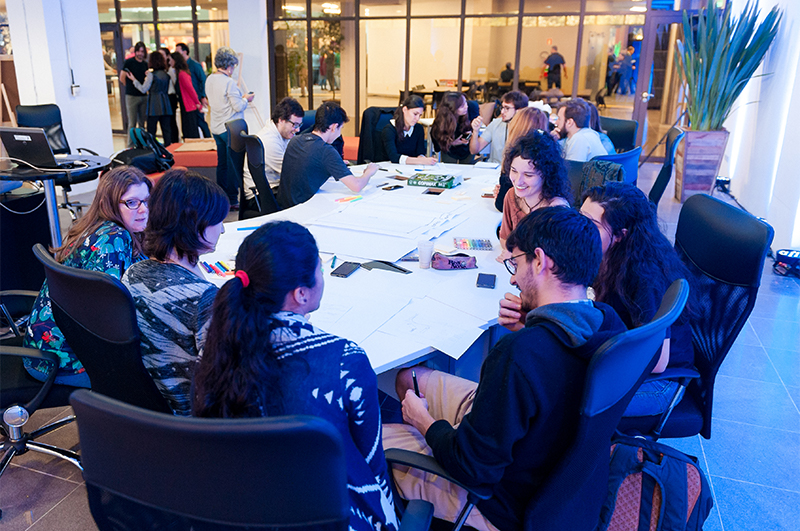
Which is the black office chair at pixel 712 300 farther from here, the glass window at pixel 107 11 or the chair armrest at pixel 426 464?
the glass window at pixel 107 11

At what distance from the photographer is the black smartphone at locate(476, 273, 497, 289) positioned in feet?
7.73

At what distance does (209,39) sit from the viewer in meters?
10.9

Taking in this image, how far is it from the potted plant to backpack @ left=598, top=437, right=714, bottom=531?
5782 mm

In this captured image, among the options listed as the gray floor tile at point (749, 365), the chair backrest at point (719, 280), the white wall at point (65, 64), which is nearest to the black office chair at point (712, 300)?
the chair backrest at point (719, 280)

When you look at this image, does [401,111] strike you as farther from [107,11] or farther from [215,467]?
[107,11]

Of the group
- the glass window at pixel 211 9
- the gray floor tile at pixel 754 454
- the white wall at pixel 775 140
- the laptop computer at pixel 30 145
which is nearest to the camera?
the gray floor tile at pixel 754 454

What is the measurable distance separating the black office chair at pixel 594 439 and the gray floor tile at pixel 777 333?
8.22 feet

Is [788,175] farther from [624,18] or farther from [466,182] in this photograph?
[624,18]

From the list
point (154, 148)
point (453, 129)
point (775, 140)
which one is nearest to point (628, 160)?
point (453, 129)

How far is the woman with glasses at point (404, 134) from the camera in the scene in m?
5.08

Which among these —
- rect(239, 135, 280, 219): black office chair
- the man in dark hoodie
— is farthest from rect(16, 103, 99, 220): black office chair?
the man in dark hoodie

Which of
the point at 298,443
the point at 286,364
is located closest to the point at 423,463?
the point at 286,364

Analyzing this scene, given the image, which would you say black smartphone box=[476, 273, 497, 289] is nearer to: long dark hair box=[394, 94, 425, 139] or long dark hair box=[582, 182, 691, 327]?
long dark hair box=[582, 182, 691, 327]

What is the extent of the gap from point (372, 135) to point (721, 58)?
12.7 ft
